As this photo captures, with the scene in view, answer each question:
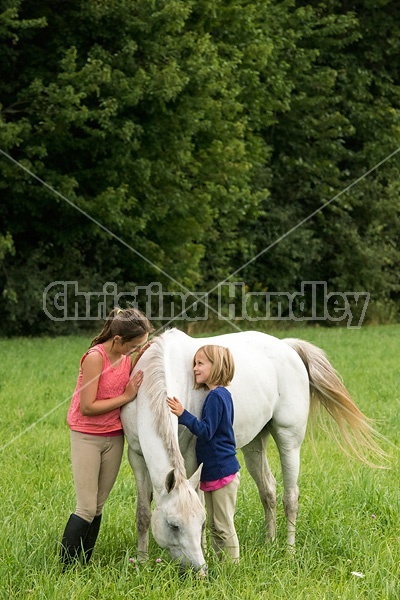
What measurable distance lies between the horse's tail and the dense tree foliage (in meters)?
11.9

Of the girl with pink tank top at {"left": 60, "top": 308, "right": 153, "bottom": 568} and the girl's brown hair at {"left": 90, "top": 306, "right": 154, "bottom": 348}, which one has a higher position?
the girl's brown hair at {"left": 90, "top": 306, "right": 154, "bottom": 348}

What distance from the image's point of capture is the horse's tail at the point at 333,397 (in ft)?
18.9

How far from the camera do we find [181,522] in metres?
4.17

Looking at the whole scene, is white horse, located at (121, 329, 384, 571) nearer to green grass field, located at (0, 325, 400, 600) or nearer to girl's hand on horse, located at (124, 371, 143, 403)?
girl's hand on horse, located at (124, 371, 143, 403)

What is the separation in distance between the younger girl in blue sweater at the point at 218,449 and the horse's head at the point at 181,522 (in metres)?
0.41

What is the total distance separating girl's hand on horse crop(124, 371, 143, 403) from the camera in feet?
15.0

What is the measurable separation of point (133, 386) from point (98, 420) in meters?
0.27

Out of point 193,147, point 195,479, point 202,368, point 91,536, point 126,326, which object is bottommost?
point 91,536

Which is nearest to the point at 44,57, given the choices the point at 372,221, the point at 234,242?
the point at 234,242

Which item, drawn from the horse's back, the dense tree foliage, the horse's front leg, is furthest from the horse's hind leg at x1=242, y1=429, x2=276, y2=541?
the dense tree foliage

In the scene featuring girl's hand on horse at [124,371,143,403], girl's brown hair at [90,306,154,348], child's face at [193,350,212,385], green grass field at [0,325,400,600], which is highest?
girl's brown hair at [90,306,154,348]

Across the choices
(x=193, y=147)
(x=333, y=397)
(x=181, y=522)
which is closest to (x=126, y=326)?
(x=181, y=522)

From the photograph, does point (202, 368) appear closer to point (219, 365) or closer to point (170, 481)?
point (219, 365)

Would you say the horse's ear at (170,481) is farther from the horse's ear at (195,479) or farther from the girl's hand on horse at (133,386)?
the girl's hand on horse at (133,386)
